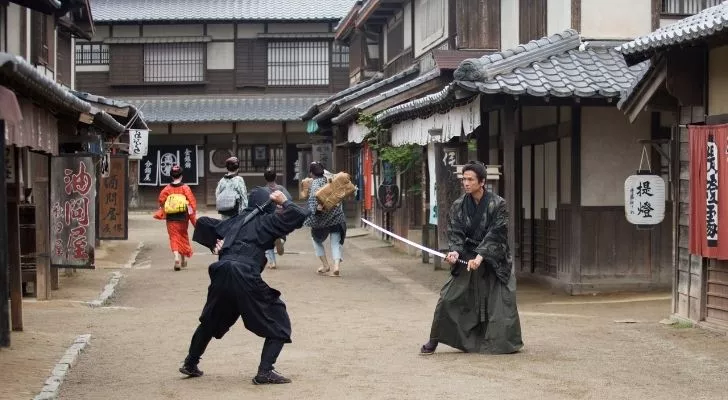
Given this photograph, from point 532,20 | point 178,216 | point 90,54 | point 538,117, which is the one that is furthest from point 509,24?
point 90,54

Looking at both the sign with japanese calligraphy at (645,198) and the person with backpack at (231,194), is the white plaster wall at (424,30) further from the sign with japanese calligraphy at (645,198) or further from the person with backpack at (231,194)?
the sign with japanese calligraphy at (645,198)

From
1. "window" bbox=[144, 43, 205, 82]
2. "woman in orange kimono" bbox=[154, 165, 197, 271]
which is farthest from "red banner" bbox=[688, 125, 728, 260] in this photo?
"window" bbox=[144, 43, 205, 82]

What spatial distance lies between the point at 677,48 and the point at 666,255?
509cm

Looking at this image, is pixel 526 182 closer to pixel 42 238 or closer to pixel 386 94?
pixel 386 94

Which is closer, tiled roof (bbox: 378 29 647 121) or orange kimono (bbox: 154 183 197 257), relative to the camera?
tiled roof (bbox: 378 29 647 121)

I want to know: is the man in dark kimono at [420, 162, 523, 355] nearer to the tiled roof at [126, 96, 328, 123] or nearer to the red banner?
the red banner

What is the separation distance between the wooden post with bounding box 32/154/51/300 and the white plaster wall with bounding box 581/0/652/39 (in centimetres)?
837

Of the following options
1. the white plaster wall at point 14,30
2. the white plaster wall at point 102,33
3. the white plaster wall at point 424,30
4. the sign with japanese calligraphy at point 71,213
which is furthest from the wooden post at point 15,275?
the white plaster wall at point 102,33

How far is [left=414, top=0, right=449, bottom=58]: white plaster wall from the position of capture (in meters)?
22.5

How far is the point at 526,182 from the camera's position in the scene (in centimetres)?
1862

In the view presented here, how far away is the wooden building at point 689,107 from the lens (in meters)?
11.6

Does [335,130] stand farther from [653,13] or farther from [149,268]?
[653,13]

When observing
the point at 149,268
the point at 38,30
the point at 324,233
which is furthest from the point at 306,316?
the point at 38,30

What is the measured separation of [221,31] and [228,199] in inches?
943
